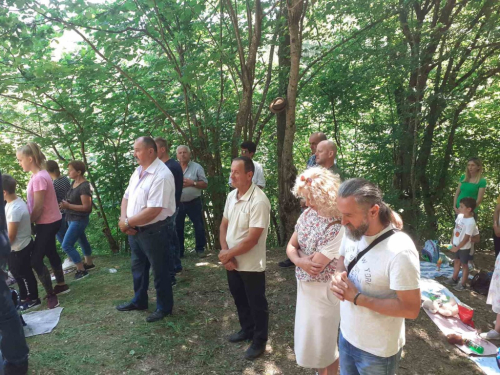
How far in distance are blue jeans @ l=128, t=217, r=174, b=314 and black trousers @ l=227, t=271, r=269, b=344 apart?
0.78m

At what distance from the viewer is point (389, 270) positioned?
5.09 feet

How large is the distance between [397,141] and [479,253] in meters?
2.77

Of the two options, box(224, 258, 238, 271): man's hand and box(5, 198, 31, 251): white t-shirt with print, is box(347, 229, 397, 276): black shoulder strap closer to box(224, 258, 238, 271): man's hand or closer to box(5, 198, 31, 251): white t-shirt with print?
box(224, 258, 238, 271): man's hand

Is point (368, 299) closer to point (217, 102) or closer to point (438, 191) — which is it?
point (217, 102)

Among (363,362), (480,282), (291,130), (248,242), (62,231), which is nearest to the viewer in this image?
(363,362)

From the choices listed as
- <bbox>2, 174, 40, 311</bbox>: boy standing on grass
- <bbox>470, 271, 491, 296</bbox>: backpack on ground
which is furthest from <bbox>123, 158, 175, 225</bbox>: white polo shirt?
<bbox>470, 271, 491, 296</bbox>: backpack on ground

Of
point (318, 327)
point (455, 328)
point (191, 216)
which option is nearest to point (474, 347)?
point (455, 328)

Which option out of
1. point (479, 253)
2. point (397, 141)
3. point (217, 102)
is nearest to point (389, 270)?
point (217, 102)

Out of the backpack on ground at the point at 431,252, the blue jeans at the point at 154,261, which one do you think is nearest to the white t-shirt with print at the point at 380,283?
the blue jeans at the point at 154,261

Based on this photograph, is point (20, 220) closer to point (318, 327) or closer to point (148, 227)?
point (148, 227)

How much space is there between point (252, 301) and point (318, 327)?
80cm

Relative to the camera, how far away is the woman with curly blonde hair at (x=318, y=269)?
2.17 meters

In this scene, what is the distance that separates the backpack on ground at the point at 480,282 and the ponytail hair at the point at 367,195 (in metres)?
4.19

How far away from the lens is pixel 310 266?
2.19 metres
